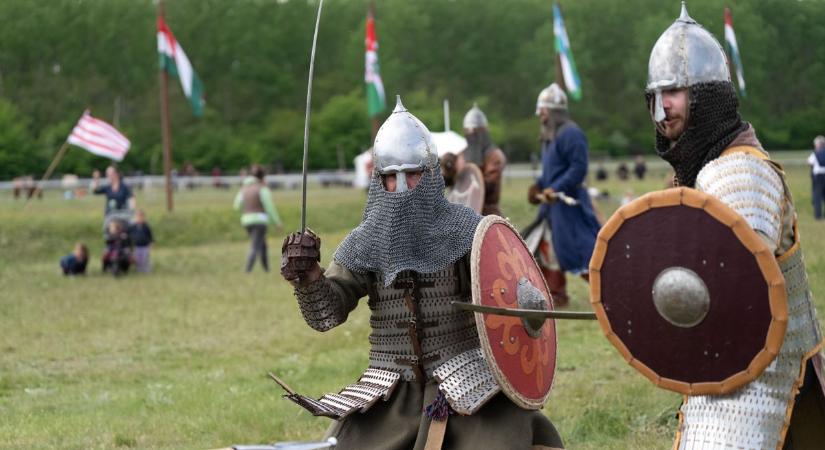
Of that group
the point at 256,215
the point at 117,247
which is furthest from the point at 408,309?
the point at 117,247

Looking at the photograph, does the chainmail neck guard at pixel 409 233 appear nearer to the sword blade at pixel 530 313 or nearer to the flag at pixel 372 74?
the sword blade at pixel 530 313

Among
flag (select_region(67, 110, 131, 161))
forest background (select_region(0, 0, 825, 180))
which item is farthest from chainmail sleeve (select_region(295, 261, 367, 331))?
forest background (select_region(0, 0, 825, 180))

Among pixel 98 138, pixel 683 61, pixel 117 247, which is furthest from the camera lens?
pixel 98 138

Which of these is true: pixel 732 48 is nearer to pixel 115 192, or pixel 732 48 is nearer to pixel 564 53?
pixel 564 53

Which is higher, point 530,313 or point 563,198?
point 563,198

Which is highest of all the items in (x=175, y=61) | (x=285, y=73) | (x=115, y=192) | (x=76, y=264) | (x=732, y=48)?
(x=285, y=73)

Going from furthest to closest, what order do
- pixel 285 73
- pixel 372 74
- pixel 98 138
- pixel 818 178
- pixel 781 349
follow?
pixel 285 73
pixel 372 74
pixel 818 178
pixel 98 138
pixel 781 349

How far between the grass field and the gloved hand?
6.55 feet

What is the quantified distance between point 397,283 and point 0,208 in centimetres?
2599

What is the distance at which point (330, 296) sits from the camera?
485 cm

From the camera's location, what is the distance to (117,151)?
734 inches

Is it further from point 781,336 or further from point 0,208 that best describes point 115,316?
point 0,208

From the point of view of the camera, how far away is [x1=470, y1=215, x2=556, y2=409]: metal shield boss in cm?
450

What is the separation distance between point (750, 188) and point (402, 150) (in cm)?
168
